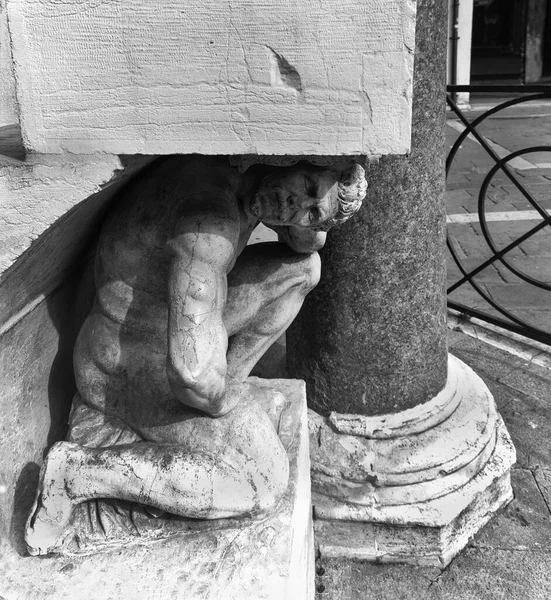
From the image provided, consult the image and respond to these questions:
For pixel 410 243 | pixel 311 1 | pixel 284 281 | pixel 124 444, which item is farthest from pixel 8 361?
pixel 410 243

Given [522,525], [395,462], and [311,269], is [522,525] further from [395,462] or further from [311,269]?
[311,269]

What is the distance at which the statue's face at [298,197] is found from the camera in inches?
57.7

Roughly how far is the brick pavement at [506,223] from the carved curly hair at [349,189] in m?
3.00

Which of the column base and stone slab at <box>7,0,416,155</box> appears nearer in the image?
stone slab at <box>7,0,416,155</box>

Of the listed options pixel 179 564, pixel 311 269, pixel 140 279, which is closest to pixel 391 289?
pixel 311 269

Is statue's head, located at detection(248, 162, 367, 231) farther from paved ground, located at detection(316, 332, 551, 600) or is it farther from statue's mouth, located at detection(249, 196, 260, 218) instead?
paved ground, located at detection(316, 332, 551, 600)

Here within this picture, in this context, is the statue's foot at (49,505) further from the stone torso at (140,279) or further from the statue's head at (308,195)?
the statue's head at (308,195)

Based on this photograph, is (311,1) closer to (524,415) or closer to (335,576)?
(335,576)

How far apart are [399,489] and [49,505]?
1249 mm

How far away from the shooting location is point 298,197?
4.87 feet

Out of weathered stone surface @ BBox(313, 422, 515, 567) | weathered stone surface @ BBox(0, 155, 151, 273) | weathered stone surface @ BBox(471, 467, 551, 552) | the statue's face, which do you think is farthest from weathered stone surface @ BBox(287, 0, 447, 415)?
weathered stone surface @ BBox(0, 155, 151, 273)

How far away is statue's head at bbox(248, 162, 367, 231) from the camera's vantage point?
147 cm

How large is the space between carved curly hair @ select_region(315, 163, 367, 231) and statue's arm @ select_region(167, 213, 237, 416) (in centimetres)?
26

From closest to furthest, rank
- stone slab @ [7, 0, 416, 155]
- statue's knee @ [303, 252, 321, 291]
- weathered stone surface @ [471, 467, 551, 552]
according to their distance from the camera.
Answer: stone slab @ [7, 0, 416, 155], statue's knee @ [303, 252, 321, 291], weathered stone surface @ [471, 467, 551, 552]
